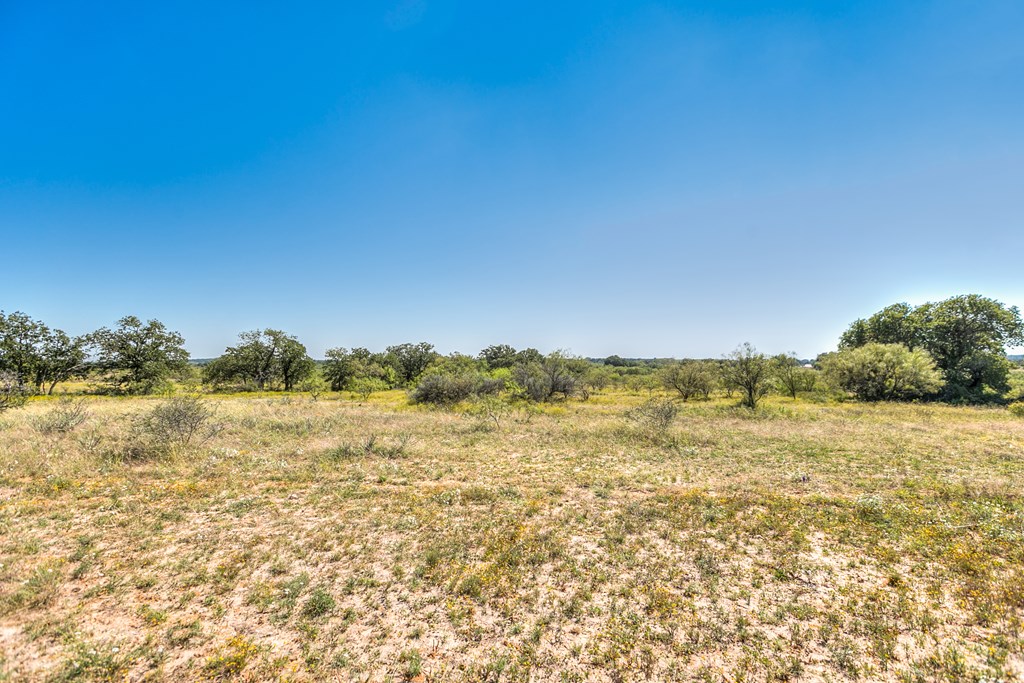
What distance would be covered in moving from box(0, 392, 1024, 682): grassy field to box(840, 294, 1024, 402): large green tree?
123ft

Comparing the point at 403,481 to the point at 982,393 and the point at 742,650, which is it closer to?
the point at 742,650

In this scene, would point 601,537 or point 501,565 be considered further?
point 601,537

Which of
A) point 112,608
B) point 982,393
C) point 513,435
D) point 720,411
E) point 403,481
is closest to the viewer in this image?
point 112,608

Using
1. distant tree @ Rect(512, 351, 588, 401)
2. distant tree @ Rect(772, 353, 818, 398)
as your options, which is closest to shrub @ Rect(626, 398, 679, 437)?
distant tree @ Rect(512, 351, 588, 401)

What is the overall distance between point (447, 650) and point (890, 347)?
52528 millimetres

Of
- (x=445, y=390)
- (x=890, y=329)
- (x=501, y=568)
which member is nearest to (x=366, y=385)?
(x=445, y=390)

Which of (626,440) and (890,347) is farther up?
(890,347)

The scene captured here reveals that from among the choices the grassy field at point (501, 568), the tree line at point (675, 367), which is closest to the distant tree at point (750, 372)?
the tree line at point (675, 367)

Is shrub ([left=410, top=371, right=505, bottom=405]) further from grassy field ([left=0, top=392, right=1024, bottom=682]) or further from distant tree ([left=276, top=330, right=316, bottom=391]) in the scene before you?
distant tree ([left=276, top=330, right=316, bottom=391])

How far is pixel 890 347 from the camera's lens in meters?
38.8

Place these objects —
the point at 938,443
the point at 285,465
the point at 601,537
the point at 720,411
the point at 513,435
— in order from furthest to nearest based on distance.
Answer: the point at 720,411
the point at 513,435
the point at 938,443
the point at 285,465
the point at 601,537

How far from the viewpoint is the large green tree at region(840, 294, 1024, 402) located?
125ft

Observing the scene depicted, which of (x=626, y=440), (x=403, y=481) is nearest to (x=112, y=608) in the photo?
(x=403, y=481)

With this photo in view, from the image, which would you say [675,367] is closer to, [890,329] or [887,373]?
[887,373]
